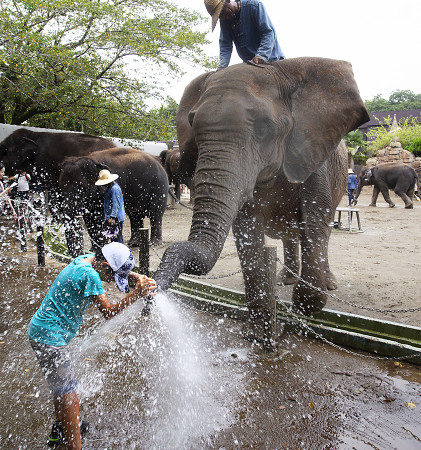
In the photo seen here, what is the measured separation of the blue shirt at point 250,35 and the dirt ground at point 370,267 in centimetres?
263

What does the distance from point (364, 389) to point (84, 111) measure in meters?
13.0

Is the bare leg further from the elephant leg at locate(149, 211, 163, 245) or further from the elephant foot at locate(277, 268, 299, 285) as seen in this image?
the elephant leg at locate(149, 211, 163, 245)

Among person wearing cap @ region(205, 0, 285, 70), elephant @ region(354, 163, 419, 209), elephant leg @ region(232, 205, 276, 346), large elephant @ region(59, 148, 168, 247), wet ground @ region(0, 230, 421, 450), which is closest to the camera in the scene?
wet ground @ region(0, 230, 421, 450)

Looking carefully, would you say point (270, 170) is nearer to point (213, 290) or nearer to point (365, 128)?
point (213, 290)

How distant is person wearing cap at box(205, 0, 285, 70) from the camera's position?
4.50 metres

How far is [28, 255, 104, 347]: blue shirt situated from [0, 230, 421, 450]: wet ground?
2.85 ft

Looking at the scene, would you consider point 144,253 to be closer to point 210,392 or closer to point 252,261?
point 252,261

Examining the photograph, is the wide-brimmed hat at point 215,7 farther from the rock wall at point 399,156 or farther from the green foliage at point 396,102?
the green foliage at point 396,102

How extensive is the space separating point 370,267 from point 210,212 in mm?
5862

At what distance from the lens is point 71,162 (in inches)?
346

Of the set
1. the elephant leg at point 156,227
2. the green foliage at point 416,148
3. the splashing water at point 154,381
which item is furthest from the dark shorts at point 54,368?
the green foliage at point 416,148

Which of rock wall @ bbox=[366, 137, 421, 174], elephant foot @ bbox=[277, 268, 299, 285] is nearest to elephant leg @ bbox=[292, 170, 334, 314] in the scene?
elephant foot @ bbox=[277, 268, 299, 285]

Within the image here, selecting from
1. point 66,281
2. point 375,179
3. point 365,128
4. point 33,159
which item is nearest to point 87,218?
point 33,159

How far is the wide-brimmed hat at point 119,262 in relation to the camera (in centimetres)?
290
